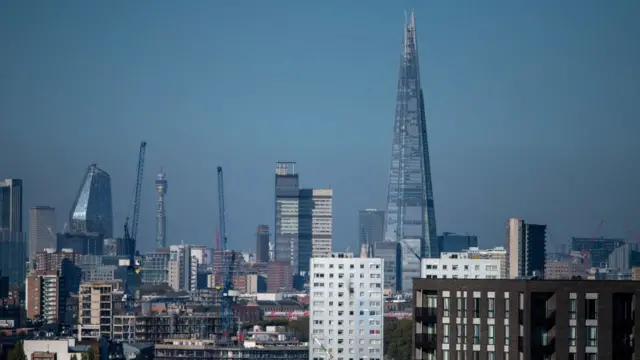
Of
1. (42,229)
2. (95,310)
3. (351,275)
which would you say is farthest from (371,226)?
(351,275)

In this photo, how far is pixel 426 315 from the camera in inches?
1096

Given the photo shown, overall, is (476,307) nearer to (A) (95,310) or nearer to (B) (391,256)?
(A) (95,310)

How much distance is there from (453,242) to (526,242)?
50.4m

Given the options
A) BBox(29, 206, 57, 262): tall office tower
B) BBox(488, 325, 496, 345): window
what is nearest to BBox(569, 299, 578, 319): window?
BBox(488, 325, 496, 345): window

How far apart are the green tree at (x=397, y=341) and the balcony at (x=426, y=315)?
38269mm

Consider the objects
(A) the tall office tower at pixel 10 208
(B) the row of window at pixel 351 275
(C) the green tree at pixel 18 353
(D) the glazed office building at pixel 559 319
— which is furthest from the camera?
(A) the tall office tower at pixel 10 208

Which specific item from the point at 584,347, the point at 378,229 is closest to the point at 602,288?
the point at 584,347

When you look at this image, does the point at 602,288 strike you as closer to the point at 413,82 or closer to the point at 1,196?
the point at 1,196

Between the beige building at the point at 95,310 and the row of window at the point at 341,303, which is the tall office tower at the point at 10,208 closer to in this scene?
the beige building at the point at 95,310

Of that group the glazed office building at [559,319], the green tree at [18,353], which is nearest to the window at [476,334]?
the glazed office building at [559,319]

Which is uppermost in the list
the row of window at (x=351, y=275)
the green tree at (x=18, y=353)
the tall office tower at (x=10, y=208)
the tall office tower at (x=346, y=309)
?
the tall office tower at (x=10, y=208)

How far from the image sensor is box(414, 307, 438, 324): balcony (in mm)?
27639

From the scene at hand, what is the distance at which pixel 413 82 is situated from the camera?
600 ft

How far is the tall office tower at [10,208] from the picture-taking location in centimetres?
15088
